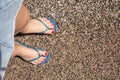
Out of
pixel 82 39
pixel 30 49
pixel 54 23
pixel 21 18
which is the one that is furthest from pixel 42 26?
pixel 21 18

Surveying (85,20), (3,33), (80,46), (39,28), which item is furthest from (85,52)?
(3,33)

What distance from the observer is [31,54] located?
239 cm

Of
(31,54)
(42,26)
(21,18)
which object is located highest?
(21,18)

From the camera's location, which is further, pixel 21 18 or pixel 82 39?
pixel 82 39

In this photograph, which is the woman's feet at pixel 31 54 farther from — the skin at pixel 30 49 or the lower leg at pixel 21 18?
the lower leg at pixel 21 18

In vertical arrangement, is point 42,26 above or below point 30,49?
above

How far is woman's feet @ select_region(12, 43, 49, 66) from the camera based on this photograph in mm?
2334

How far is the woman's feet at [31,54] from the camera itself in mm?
2334

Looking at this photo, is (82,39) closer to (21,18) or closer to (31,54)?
(31,54)

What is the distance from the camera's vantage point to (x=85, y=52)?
2379mm

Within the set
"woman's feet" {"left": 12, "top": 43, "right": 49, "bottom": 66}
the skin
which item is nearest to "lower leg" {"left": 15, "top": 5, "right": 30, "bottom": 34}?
the skin

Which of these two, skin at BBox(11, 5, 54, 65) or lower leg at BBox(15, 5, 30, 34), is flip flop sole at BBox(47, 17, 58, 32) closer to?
skin at BBox(11, 5, 54, 65)

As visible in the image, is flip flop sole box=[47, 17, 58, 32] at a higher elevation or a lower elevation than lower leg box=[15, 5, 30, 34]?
lower

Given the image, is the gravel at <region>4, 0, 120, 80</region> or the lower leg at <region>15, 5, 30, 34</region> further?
the gravel at <region>4, 0, 120, 80</region>
